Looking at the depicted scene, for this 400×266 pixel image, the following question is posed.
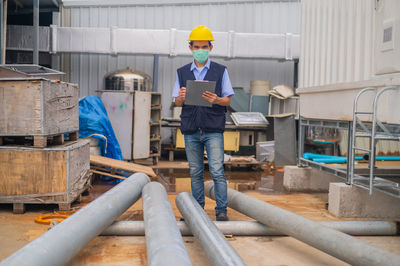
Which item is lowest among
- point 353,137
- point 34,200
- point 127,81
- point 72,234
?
point 34,200

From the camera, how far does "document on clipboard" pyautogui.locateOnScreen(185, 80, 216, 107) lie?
3.87 meters

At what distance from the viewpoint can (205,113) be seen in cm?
404

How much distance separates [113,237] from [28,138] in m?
2.39

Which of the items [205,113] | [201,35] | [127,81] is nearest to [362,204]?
[205,113]

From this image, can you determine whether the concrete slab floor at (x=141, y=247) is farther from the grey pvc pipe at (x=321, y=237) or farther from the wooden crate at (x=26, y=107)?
the wooden crate at (x=26, y=107)

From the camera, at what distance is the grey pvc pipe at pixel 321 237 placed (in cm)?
266

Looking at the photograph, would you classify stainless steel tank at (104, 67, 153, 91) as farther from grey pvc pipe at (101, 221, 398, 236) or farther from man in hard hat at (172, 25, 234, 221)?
grey pvc pipe at (101, 221, 398, 236)

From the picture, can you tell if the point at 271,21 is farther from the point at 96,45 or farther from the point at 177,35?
the point at 96,45

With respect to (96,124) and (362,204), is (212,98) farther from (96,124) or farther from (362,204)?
(96,124)

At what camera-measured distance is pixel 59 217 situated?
4.47 m

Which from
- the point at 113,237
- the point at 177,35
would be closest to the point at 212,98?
the point at 113,237

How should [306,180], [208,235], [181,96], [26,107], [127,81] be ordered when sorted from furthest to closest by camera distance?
[127,81]
[306,180]
[26,107]
[181,96]
[208,235]

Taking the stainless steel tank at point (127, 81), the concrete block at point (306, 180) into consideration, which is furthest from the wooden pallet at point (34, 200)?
the stainless steel tank at point (127, 81)

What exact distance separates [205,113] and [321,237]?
5.40ft
